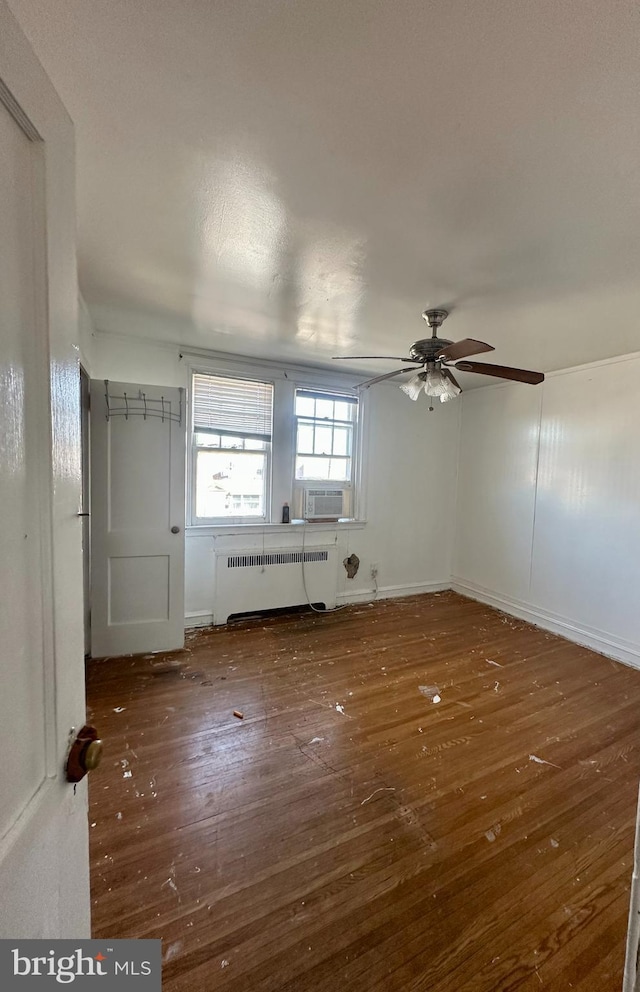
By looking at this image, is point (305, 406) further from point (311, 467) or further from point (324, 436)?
point (311, 467)

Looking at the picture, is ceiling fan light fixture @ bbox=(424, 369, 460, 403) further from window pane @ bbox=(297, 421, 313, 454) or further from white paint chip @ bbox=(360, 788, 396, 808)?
white paint chip @ bbox=(360, 788, 396, 808)

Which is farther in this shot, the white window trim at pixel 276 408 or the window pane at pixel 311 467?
the window pane at pixel 311 467

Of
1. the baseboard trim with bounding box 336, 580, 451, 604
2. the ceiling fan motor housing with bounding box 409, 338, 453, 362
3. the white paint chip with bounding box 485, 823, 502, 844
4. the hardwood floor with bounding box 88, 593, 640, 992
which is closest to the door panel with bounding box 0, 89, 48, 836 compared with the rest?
the hardwood floor with bounding box 88, 593, 640, 992

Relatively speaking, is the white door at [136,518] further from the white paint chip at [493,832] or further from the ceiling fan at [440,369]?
the white paint chip at [493,832]

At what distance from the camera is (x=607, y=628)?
11.0ft

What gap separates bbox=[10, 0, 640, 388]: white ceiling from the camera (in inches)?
37.1

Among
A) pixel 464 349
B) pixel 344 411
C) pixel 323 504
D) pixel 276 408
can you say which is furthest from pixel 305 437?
pixel 464 349

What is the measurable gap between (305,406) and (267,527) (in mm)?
1298

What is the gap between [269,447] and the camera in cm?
386

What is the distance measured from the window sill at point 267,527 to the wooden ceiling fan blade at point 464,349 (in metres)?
2.29

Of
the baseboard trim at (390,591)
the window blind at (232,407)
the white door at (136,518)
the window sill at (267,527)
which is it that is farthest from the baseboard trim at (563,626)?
the white door at (136,518)

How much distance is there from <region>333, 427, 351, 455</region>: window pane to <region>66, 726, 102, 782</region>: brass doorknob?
12.1ft

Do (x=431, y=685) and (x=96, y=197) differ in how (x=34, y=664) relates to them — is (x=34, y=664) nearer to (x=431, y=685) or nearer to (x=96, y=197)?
(x=96, y=197)

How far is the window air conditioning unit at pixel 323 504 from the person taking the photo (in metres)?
4.04
